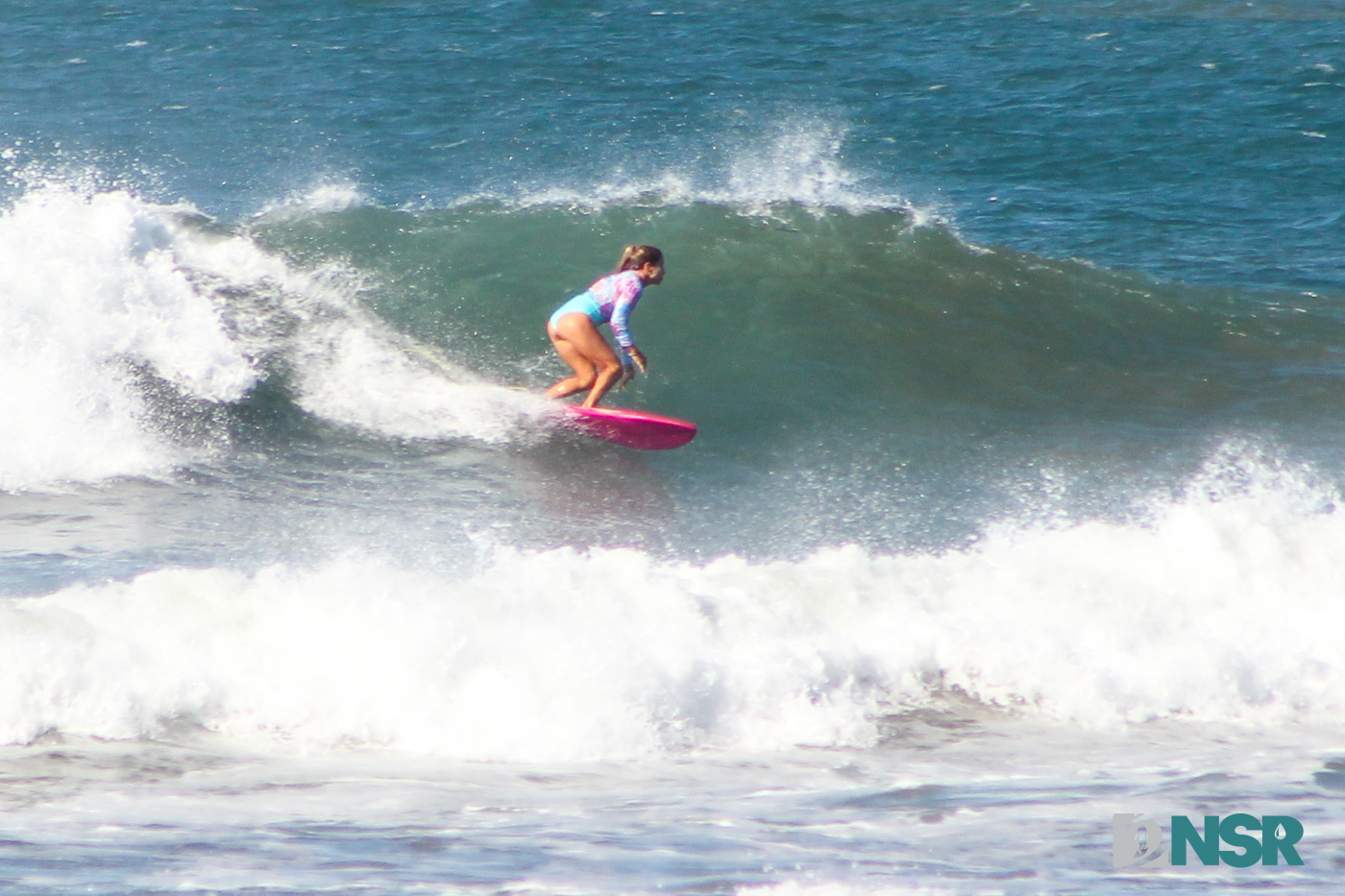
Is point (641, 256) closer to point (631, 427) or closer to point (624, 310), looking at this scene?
point (624, 310)

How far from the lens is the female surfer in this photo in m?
8.79

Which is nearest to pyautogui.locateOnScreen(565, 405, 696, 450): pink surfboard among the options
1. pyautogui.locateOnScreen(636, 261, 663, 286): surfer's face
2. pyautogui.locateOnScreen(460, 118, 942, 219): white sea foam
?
pyautogui.locateOnScreen(636, 261, 663, 286): surfer's face

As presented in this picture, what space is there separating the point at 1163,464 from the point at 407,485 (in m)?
4.94

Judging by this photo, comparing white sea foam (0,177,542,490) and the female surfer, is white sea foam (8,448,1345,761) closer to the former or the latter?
the female surfer

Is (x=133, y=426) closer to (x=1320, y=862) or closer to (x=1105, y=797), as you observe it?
(x=1105, y=797)

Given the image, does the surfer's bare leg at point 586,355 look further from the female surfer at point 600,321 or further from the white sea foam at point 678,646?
the white sea foam at point 678,646

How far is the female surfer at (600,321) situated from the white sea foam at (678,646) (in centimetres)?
225

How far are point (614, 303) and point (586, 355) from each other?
1.35ft

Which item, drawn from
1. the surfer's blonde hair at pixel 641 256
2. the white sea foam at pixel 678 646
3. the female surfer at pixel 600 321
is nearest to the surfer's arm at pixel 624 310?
the female surfer at pixel 600 321

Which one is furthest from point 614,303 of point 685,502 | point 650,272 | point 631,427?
point 685,502

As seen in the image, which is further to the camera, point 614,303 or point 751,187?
point 751,187

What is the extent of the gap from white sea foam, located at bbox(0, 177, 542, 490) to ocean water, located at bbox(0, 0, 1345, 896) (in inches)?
1.5

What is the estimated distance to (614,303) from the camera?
885cm

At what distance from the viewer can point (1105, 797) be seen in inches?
198
